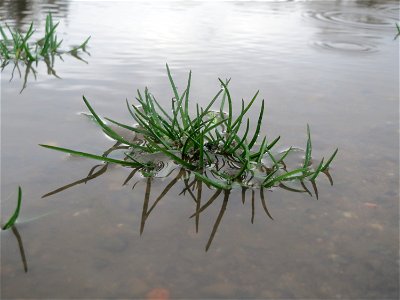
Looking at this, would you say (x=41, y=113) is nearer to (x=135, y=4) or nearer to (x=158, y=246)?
(x=158, y=246)

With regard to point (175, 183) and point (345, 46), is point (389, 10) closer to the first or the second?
point (345, 46)

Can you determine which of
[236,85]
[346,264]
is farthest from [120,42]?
[346,264]

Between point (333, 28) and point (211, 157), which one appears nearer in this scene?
point (211, 157)

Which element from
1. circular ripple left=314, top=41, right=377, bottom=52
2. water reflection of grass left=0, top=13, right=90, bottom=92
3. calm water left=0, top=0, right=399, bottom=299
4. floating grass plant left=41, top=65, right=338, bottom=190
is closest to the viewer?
calm water left=0, top=0, right=399, bottom=299

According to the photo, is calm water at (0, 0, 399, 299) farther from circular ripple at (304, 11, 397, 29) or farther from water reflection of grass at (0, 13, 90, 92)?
circular ripple at (304, 11, 397, 29)

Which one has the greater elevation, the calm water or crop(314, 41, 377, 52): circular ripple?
crop(314, 41, 377, 52): circular ripple

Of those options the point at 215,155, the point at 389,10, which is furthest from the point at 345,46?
the point at 389,10

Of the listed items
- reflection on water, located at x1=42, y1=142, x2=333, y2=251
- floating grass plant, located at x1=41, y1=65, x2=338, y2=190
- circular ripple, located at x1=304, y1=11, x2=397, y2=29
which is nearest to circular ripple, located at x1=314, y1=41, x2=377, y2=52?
circular ripple, located at x1=304, y1=11, x2=397, y2=29

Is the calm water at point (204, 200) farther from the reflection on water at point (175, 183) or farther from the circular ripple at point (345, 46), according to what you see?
the circular ripple at point (345, 46)
